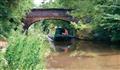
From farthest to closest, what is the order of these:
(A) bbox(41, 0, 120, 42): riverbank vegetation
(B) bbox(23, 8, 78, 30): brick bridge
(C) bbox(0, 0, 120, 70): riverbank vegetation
Result: (B) bbox(23, 8, 78, 30): brick bridge, (A) bbox(41, 0, 120, 42): riverbank vegetation, (C) bbox(0, 0, 120, 70): riverbank vegetation

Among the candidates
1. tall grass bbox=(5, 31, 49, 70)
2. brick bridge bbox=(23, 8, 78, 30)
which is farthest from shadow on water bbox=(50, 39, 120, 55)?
tall grass bbox=(5, 31, 49, 70)

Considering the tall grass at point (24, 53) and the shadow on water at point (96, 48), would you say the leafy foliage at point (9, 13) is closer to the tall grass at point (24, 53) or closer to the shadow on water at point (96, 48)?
the shadow on water at point (96, 48)

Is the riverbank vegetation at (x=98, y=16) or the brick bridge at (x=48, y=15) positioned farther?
the brick bridge at (x=48, y=15)

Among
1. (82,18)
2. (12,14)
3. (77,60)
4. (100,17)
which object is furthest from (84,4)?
(77,60)

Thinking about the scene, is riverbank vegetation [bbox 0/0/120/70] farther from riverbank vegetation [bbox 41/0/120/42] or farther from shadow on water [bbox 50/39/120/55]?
shadow on water [bbox 50/39/120/55]

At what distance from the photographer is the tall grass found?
907cm

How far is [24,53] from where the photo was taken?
30.8ft

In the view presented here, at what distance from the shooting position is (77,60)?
2166 cm

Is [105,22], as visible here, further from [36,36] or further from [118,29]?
[36,36]

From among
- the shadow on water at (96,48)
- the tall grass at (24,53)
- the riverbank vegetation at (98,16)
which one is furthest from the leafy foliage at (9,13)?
the tall grass at (24,53)

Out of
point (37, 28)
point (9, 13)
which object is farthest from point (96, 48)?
point (37, 28)

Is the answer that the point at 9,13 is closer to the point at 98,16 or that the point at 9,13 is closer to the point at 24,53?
the point at 98,16

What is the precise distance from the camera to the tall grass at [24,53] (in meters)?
9.07

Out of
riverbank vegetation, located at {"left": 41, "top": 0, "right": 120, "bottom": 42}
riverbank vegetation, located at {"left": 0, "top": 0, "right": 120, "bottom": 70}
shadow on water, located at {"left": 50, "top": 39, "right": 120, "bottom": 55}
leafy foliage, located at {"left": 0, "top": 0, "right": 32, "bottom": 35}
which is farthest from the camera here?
riverbank vegetation, located at {"left": 41, "top": 0, "right": 120, "bottom": 42}
